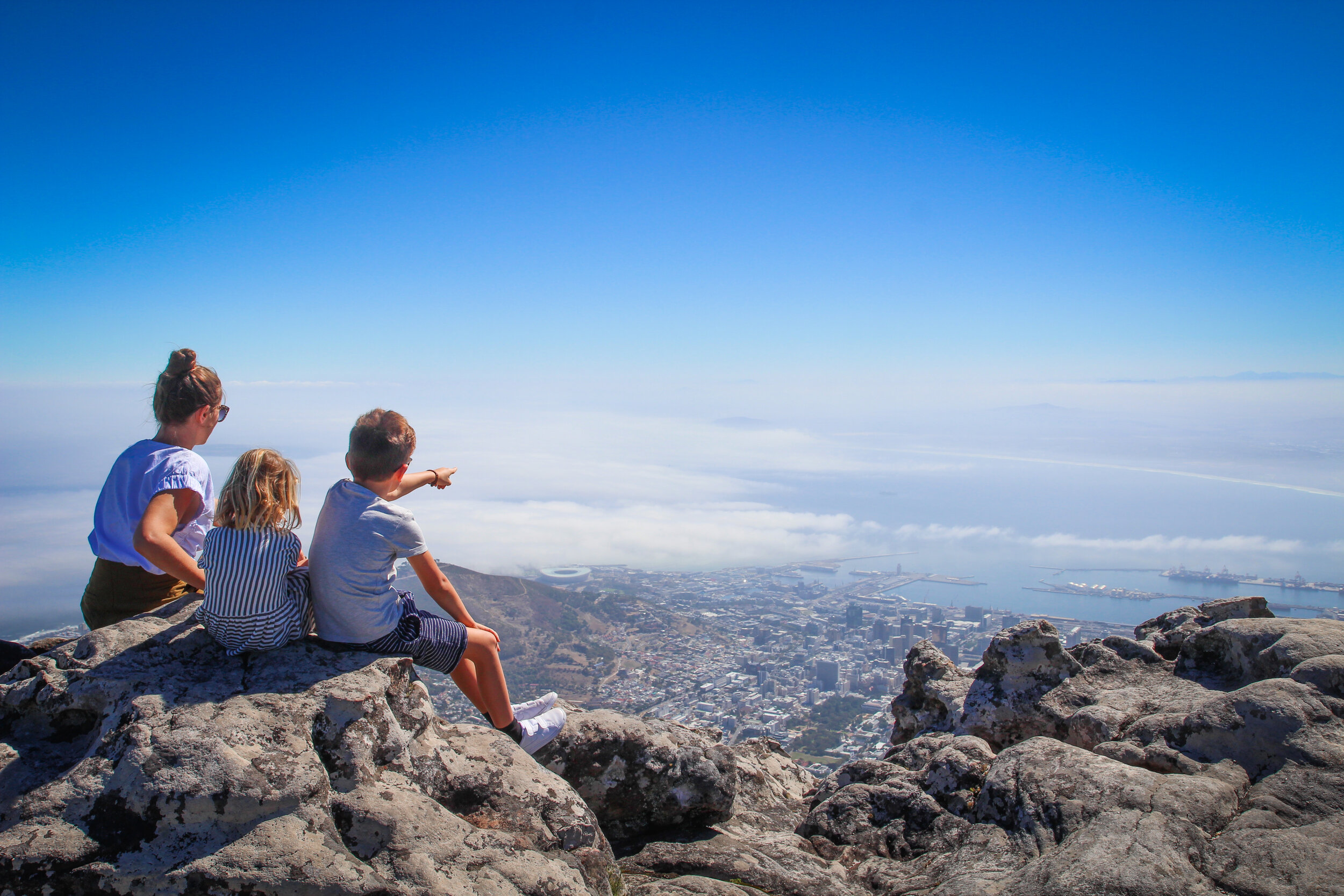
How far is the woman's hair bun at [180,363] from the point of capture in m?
5.44

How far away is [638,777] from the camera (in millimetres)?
6383

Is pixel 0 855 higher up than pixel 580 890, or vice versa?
pixel 0 855

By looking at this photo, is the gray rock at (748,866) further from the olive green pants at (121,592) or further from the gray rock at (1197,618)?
the gray rock at (1197,618)

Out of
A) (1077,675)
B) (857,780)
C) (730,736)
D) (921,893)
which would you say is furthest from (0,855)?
(730,736)

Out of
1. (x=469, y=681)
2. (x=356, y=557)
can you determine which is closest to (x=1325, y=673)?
(x=469, y=681)

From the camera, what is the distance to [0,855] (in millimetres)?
3367

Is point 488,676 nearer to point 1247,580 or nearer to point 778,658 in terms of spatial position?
point 778,658

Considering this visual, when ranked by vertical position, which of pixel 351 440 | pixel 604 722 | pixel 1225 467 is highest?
pixel 1225 467

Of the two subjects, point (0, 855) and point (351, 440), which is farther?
point (351, 440)

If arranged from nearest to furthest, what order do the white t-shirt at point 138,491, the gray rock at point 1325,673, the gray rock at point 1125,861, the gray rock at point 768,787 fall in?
the gray rock at point 1125,861 → the white t-shirt at point 138,491 → the gray rock at point 1325,673 → the gray rock at point 768,787

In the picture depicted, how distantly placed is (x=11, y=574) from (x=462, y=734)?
3455 inches

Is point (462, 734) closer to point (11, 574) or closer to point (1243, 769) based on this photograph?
point (1243, 769)

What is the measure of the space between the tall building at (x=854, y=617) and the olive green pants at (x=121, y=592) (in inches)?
1946

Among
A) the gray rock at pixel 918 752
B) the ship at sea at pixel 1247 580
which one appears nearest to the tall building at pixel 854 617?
the ship at sea at pixel 1247 580
